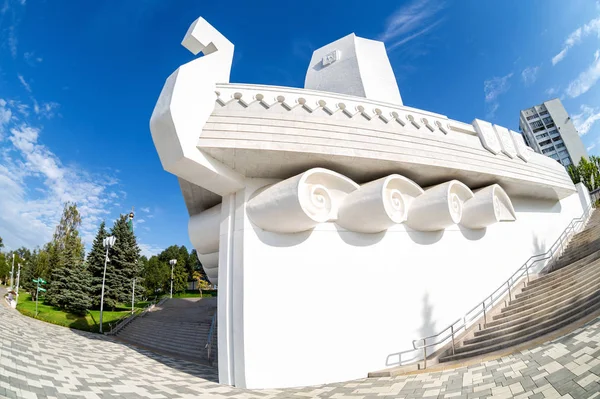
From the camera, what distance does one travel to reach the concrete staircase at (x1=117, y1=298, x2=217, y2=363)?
12259 mm


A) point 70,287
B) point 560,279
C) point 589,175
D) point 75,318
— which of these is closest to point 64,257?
point 70,287

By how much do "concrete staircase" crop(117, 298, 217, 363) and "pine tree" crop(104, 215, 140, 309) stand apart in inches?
143

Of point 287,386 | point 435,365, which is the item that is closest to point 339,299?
point 287,386

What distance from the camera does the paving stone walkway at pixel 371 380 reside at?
4.00 m

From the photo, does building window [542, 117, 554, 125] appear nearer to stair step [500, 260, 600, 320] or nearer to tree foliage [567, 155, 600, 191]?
tree foliage [567, 155, 600, 191]

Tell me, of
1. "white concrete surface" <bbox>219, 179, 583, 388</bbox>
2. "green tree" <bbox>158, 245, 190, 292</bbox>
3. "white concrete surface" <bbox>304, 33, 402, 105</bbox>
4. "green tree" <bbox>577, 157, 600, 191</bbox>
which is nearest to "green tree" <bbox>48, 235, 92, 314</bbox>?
"green tree" <bbox>158, 245, 190, 292</bbox>

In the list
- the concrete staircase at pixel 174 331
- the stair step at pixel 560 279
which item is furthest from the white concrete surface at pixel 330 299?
the concrete staircase at pixel 174 331

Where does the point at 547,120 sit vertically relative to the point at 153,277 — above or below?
above

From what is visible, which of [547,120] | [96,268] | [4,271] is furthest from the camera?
[547,120]

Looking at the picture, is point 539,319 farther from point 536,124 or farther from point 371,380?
point 536,124

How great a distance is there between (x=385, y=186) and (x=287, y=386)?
17.7ft

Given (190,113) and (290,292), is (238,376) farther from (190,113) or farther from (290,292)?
(190,113)

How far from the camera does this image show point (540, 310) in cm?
733

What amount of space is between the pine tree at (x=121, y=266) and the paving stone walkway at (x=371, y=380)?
16761 mm
